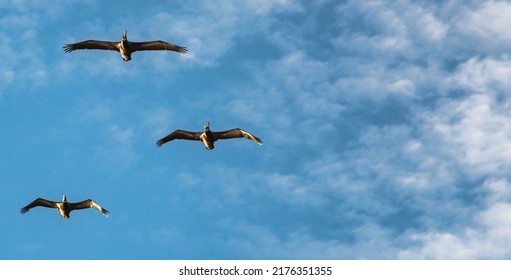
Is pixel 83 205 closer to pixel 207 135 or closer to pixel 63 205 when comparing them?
pixel 63 205

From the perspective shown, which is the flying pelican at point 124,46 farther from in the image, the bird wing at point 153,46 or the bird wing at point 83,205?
the bird wing at point 83,205

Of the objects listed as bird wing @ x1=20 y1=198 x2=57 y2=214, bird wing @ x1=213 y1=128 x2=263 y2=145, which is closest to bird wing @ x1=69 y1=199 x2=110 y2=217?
bird wing @ x1=20 y1=198 x2=57 y2=214

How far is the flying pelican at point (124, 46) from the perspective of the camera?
88.3 m

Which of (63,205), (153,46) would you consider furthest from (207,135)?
(63,205)

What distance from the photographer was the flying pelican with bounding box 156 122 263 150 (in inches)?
3445

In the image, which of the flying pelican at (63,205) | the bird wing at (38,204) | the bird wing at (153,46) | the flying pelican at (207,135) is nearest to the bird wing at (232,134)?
the flying pelican at (207,135)

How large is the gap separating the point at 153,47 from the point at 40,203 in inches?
707

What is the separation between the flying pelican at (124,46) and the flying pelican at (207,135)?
24.0ft

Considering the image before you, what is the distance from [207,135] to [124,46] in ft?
33.2

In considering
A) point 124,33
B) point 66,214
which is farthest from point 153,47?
point 66,214

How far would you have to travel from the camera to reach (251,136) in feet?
278
